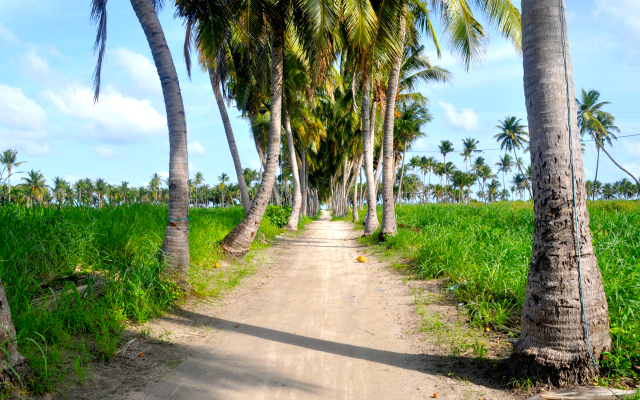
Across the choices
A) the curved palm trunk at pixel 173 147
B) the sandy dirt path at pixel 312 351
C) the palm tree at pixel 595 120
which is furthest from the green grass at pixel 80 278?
the palm tree at pixel 595 120

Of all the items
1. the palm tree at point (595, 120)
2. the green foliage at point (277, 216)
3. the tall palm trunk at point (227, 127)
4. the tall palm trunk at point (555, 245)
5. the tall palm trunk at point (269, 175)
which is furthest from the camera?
the palm tree at point (595, 120)

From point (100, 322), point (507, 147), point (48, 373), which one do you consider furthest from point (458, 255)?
point (507, 147)

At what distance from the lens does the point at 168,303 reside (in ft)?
17.7

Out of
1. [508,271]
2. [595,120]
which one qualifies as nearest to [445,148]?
[595,120]

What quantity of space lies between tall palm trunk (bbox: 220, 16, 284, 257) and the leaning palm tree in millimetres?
3236

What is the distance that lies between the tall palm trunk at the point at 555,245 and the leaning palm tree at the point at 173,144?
4.72m

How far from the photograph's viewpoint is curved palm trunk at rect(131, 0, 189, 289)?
5.75 meters

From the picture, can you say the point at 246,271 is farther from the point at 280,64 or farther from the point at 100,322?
the point at 280,64

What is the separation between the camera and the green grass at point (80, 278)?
11.6 ft

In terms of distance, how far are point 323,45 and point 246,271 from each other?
565cm

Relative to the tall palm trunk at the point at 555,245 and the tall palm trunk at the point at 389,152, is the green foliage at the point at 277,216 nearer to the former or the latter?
the tall palm trunk at the point at 389,152

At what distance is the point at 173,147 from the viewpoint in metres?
5.93

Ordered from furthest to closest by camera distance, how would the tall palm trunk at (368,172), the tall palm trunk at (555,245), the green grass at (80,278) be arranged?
the tall palm trunk at (368,172) → the green grass at (80,278) → the tall palm trunk at (555,245)

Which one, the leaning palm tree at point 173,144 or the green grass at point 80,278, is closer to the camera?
the green grass at point 80,278
